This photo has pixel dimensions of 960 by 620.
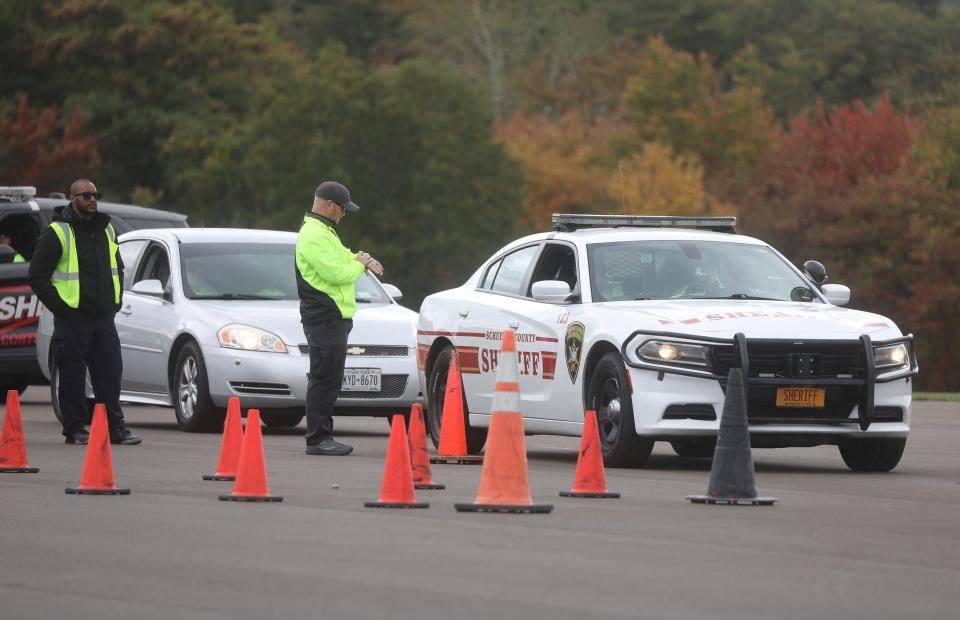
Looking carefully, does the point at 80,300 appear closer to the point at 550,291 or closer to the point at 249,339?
the point at 249,339

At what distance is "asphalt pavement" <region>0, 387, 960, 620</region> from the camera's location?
7707mm

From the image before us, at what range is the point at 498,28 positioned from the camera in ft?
354

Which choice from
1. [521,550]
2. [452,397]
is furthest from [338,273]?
[521,550]

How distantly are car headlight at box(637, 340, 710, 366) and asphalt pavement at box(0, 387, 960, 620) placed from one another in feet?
2.31

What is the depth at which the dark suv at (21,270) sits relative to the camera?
22.4 m

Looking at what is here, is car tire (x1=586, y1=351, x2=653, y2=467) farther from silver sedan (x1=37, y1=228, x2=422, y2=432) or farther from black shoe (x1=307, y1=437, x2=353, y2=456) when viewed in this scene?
silver sedan (x1=37, y1=228, x2=422, y2=432)

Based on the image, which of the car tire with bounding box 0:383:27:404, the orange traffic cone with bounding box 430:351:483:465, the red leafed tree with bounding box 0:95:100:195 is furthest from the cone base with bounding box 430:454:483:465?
the red leafed tree with bounding box 0:95:100:195

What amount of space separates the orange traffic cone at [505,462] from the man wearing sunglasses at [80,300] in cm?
607

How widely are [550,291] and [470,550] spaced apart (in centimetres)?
547

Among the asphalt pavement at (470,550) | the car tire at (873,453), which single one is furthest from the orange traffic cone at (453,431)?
the car tire at (873,453)

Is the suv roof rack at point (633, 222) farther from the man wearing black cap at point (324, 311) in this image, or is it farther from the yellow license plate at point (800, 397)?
the yellow license plate at point (800, 397)

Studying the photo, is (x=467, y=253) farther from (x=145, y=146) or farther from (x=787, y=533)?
(x=787, y=533)

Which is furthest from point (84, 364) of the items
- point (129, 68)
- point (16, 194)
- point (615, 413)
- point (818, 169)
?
point (818, 169)

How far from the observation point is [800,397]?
1359cm
